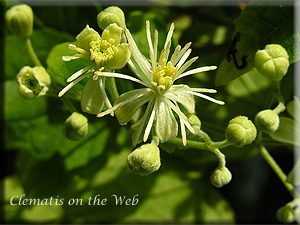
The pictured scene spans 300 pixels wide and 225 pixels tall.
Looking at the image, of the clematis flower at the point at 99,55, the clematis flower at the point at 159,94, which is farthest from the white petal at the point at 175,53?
the clematis flower at the point at 99,55

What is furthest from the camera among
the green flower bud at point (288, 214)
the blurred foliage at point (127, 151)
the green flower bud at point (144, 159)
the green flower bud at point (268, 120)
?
the blurred foliage at point (127, 151)

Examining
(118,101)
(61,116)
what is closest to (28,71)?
(118,101)

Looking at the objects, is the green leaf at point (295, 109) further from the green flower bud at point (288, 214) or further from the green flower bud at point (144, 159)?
the green flower bud at point (144, 159)

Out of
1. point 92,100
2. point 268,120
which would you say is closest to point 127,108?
point 92,100

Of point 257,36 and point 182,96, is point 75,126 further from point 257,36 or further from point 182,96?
point 257,36

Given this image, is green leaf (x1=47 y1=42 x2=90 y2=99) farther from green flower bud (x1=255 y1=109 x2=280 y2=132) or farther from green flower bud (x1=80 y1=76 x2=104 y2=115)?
green flower bud (x1=255 y1=109 x2=280 y2=132)

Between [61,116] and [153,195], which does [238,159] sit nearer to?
[153,195]
